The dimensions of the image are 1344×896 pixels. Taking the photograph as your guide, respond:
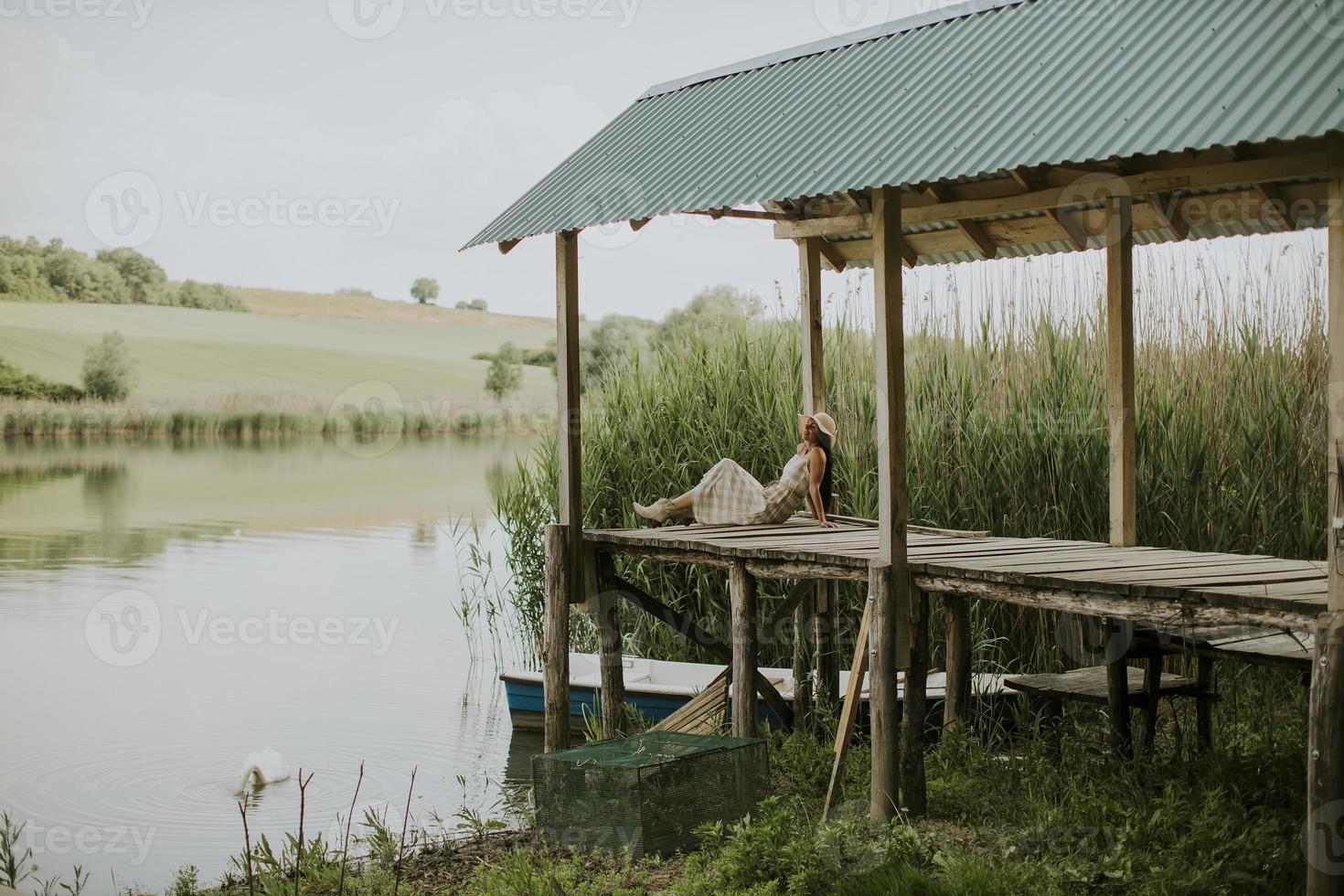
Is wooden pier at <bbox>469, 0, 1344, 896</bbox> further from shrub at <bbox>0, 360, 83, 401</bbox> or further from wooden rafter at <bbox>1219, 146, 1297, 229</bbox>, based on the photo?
shrub at <bbox>0, 360, 83, 401</bbox>

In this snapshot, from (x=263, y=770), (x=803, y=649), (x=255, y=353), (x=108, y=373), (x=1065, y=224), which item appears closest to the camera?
(x=1065, y=224)

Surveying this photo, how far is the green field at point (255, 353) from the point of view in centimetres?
4725

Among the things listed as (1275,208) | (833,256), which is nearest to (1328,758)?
(1275,208)

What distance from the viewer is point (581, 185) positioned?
7938 millimetres

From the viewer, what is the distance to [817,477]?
844 centimetres

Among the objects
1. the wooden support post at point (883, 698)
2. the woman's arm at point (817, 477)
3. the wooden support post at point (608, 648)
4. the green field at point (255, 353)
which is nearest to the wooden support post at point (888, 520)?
the wooden support post at point (883, 698)

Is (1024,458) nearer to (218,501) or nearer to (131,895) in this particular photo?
(131,895)

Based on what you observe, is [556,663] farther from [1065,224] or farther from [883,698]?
[1065,224]

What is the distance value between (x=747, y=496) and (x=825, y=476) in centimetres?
51

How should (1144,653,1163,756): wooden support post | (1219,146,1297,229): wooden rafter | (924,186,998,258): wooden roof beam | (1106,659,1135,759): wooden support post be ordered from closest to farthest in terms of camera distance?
(1106,659,1135,759): wooden support post < (1144,653,1163,756): wooden support post < (1219,146,1297,229): wooden rafter < (924,186,998,258): wooden roof beam

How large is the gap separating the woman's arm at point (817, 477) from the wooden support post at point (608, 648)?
4.38ft

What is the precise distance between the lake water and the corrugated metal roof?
169 inches

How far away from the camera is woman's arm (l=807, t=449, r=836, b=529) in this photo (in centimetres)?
833

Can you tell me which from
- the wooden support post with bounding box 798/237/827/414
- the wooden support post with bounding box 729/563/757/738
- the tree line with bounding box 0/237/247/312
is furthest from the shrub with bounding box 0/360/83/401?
the wooden support post with bounding box 729/563/757/738
